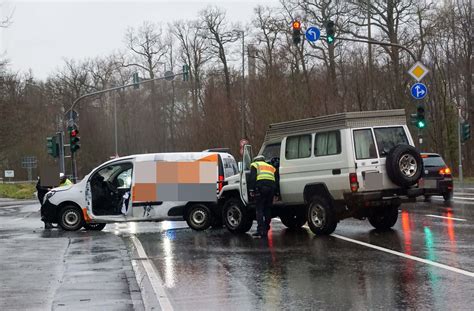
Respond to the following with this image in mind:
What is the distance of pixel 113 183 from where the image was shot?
15.8m

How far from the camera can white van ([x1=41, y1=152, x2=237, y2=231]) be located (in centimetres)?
1547

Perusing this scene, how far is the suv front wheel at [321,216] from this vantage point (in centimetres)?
1286

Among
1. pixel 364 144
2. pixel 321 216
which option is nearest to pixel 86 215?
pixel 321 216

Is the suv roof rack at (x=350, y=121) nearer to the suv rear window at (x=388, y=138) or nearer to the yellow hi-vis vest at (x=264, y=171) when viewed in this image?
the suv rear window at (x=388, y=138)

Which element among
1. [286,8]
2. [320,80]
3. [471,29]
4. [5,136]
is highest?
[286,8]

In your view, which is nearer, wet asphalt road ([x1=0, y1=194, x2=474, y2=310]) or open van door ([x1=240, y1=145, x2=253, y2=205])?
wet asphalt road ([x1=0, y1=194, x2=474, y2=310])

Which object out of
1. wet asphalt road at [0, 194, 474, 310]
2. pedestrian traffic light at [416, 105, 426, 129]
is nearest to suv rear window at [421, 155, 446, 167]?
pedestrian traffic light at [416, 105, 426, 129]

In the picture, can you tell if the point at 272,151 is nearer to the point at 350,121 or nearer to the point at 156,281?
the point at 350,121

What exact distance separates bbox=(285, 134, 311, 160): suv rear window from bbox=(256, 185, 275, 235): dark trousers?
88 centimetres

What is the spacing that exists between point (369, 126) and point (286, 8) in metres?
39.7

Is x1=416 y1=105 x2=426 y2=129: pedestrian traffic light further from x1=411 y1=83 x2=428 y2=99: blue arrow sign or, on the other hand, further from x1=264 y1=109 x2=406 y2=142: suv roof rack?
x1=264 y1=109 x2=406 y2=142: suv roof rack

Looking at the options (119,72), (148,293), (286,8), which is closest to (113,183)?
(148,293)

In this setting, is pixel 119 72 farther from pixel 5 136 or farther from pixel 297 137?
pixel 297 137

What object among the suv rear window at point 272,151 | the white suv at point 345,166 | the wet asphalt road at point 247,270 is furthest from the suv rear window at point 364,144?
the suv rear window at point 272,151
